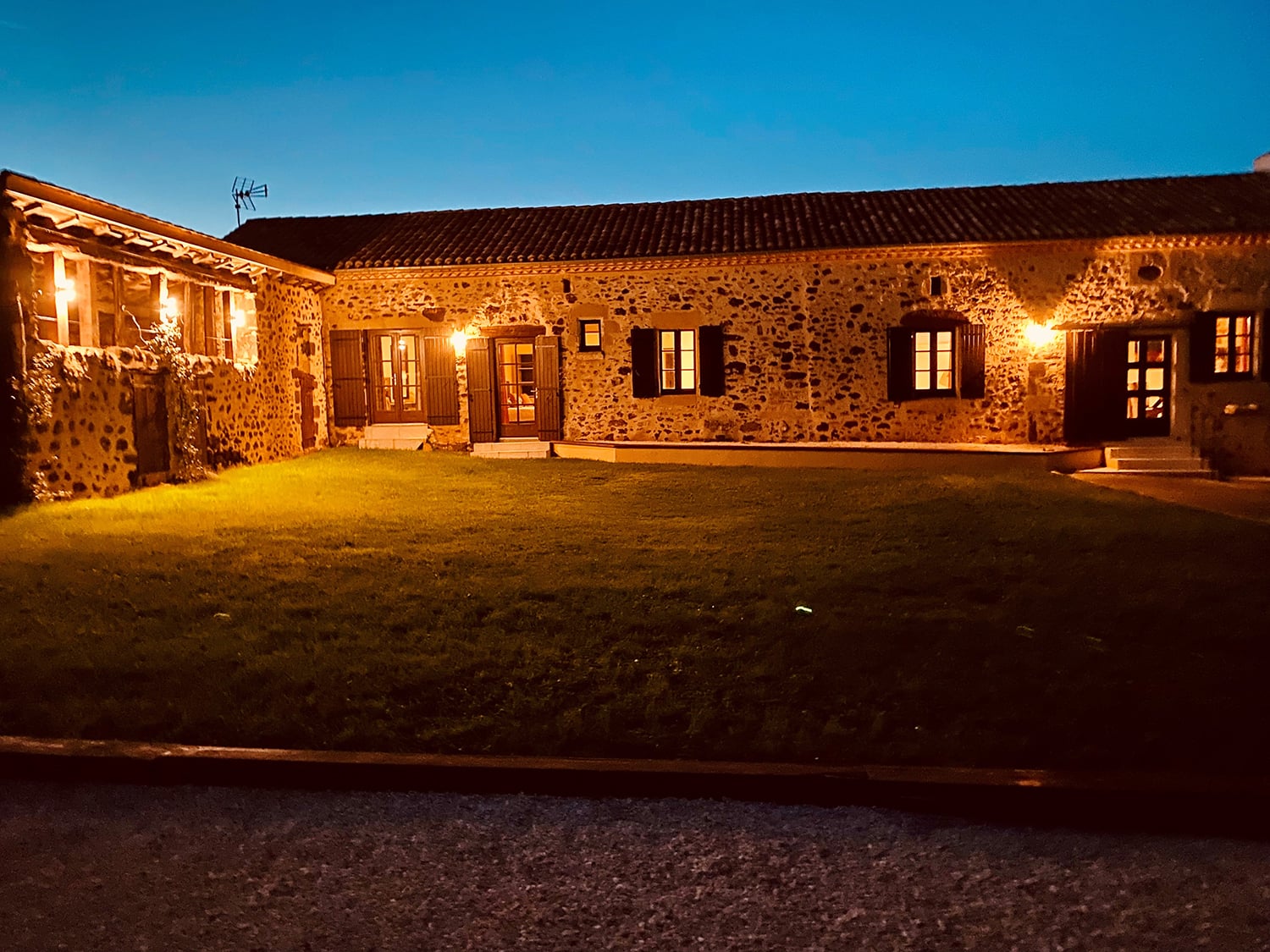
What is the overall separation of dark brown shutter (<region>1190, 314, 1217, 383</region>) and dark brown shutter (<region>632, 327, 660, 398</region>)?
8.10 meters

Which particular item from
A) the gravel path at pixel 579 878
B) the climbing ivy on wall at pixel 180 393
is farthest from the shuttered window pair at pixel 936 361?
the gravel path at pixel 579 878

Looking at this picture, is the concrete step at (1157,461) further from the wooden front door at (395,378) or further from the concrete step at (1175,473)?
the wooden front door at (395,378)

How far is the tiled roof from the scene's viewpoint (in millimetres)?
14031

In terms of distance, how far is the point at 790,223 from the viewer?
15.5 metres

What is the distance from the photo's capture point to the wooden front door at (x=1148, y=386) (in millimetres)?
14195

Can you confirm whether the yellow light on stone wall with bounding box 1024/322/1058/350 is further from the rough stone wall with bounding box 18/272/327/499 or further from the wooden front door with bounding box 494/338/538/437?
the rough stone wall with bounding box 18/272/327/499

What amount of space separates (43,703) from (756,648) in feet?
10.8

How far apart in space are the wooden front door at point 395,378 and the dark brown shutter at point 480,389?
0.92 meters

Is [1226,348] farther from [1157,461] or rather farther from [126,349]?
[126,349]

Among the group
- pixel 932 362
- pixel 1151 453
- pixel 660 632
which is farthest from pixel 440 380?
pixel 660 632

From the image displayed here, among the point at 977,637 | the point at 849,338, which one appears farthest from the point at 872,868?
the point at 849,338

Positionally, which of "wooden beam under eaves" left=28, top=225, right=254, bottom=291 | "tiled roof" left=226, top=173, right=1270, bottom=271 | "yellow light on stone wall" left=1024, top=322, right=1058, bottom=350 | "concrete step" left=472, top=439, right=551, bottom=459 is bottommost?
"concrete step" left=472, top=439, right=551, bottom=459

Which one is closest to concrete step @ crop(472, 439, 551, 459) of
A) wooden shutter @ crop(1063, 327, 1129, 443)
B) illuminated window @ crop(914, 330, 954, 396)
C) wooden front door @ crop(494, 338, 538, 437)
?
wooden front door @ crop(494, 338, 538, 437)

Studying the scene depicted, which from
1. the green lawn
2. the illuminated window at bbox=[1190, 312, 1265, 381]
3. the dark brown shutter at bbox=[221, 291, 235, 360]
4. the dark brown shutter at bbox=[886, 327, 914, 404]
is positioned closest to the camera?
the green lawn
